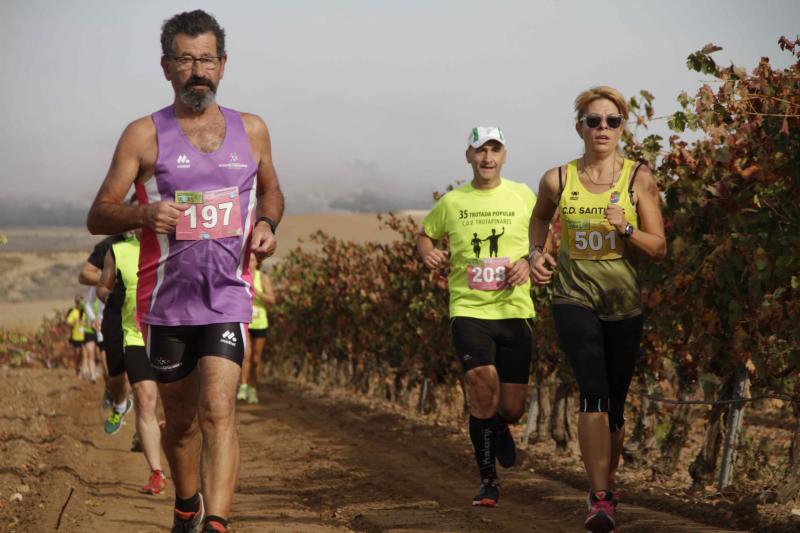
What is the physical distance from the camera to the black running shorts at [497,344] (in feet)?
26.6

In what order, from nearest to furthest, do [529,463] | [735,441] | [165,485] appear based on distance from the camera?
[735,441]
[165,485]
[529,463]

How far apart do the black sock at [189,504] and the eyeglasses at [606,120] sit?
2.86 m

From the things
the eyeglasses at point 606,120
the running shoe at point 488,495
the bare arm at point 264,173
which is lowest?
the running shoe at point 488,495

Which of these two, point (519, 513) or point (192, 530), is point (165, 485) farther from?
point (192, 530)

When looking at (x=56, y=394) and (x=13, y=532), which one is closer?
(x=13, y=532)

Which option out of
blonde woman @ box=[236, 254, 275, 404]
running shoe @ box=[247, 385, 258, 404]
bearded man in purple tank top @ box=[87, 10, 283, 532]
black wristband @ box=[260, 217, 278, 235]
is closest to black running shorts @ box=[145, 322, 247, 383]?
bearded man in purple tank top @ box=[87, 10, 283, 532]

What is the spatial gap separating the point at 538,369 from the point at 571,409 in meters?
0.93

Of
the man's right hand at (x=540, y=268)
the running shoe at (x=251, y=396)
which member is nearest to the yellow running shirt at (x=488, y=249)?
the man's right hand at (x=540, y=268)

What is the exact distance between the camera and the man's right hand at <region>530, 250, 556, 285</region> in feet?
21.6

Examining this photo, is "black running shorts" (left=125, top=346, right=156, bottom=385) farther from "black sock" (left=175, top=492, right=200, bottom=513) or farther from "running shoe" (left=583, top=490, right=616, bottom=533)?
"running shoe" (left=583, top=490, right=616, bottom=533)

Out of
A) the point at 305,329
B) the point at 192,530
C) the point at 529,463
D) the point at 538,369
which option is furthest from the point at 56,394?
the point at 192,530

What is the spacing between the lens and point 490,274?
8.11 m

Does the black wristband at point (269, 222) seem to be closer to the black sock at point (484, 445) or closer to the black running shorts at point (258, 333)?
the black sock at point (484, 445)

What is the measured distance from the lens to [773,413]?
16844 millimetres
